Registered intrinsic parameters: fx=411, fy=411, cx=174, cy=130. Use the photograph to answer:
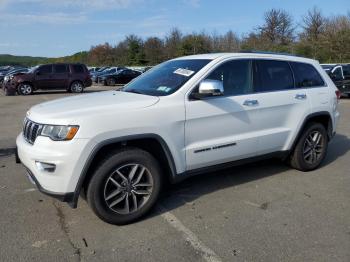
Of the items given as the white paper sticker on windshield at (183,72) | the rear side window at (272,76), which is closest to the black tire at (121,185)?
the white paper sticker on windshield at (183,72)

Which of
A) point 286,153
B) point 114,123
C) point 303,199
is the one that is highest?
point 114,123

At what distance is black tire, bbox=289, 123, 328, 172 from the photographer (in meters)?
5.93

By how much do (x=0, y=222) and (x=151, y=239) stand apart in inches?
65.5

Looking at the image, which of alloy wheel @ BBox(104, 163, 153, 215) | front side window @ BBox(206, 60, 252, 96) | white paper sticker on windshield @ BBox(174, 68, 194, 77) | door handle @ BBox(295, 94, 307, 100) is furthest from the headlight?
door handle @ BBox(295, 94, 307, 100)

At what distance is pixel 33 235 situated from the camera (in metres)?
4.04

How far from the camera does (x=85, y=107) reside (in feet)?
13.8

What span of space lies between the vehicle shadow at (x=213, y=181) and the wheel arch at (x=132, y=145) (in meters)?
0.45

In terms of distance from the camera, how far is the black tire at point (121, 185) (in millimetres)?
4094

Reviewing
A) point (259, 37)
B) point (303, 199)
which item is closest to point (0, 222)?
point (303, 199)

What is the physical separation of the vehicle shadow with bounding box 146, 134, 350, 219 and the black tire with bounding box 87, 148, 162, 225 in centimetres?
26

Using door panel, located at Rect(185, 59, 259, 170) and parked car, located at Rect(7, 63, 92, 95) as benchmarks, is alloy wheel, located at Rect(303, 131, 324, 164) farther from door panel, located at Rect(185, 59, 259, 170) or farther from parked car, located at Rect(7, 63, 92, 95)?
parked car, located at Rect(7, 63, 92, 95)

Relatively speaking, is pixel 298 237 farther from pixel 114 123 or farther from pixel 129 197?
pixel 114 123

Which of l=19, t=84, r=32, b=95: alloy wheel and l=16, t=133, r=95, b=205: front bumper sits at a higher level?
l=16, t=133, r=95, b=205: front bumper

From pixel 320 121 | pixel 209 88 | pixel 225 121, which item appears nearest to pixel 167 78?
pixel 209 88
